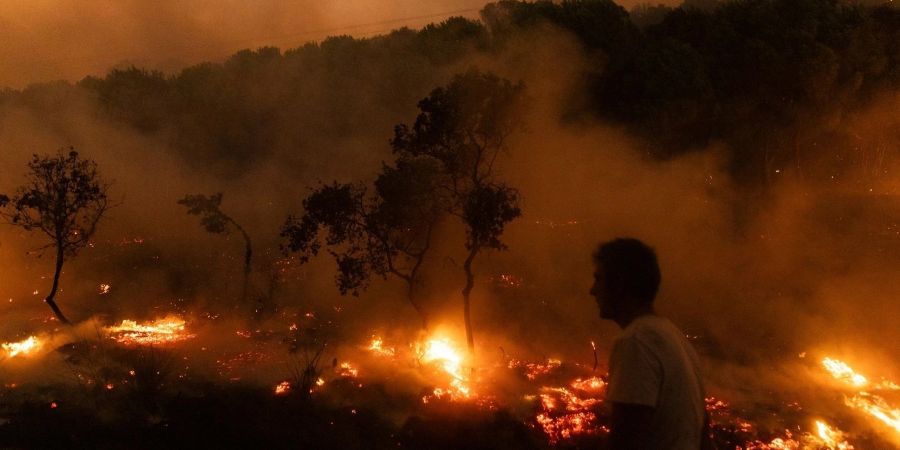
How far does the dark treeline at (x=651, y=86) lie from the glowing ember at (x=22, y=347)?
9.41 m

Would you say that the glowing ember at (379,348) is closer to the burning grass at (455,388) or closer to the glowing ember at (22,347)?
the burning grass at (455,388)

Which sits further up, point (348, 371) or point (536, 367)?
point (348, 371)

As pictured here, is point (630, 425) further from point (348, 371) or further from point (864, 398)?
point (864, 398)

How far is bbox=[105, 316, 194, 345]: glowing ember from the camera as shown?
Result: 1048 centimetres

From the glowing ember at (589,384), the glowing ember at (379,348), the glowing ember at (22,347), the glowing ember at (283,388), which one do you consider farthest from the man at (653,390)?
the glowing ember at (22,347)

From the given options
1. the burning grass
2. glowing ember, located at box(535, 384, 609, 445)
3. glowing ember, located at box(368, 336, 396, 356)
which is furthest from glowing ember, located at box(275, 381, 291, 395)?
glowing ember, located at box(535, 384, 609, 445)

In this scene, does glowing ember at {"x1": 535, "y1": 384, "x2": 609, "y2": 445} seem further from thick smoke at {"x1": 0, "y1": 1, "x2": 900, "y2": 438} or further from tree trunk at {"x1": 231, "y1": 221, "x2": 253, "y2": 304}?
tree trunk at {"x1": 231, "y1": 221, "x2": 253, "y2": 304}

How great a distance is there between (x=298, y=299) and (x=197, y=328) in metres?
2.16

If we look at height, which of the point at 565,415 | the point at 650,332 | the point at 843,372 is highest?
the point at 650,332

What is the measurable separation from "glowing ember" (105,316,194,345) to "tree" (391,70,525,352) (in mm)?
5436

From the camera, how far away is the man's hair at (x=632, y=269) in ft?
7.65

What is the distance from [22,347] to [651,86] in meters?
14.1

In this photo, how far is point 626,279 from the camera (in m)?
2.36

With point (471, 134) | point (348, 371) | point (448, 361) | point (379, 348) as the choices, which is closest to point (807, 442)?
point (448, 361)
